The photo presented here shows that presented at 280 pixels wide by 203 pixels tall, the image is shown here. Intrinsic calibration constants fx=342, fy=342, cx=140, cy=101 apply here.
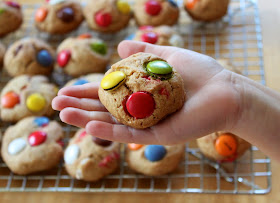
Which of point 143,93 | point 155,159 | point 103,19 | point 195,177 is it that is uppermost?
point 143,93

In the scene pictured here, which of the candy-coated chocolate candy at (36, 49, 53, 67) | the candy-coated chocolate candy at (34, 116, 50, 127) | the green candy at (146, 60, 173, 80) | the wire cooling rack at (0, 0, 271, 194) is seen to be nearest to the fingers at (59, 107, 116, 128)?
the green candy at (146, 60, 173, 80)

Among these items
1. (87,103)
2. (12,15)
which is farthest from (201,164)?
(12,15)

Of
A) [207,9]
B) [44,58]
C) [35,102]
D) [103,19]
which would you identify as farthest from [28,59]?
[207,9]

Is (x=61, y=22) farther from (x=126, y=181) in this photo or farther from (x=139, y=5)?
(x=126, y=181)

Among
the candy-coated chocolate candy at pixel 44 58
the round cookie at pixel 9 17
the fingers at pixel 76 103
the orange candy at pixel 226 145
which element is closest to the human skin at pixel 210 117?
the fingers at pixel 76 103

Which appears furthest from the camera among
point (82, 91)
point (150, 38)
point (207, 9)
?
point (207, 9)

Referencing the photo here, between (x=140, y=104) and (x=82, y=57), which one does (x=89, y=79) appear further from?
(x=140, y=104)

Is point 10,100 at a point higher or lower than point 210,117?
lower
